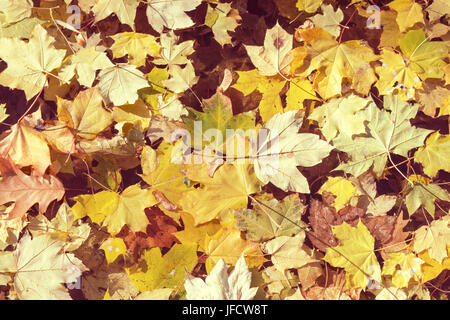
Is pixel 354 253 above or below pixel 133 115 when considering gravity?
below

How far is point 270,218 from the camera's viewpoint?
3.11 ft

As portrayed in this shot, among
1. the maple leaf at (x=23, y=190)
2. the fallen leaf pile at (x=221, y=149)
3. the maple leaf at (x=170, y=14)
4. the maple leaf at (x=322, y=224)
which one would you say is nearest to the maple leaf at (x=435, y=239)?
the fallen leaf pile at (x=221, y=149)

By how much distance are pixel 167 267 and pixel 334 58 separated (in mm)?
641

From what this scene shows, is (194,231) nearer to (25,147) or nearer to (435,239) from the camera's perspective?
(25,147)

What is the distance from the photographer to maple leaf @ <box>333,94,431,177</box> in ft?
3.17

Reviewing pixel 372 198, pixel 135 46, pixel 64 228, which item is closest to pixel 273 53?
pixel 135 46

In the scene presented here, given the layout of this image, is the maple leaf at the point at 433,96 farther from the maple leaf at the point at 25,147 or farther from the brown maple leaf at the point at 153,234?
the maple leaf at the point at 25,147

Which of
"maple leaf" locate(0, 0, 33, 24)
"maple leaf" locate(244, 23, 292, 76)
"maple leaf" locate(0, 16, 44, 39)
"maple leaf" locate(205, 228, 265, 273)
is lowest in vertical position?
"maple leaf" locate(205, 228, 265, 273)

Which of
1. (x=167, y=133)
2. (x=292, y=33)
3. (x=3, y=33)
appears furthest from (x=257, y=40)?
(x=3, y=33)

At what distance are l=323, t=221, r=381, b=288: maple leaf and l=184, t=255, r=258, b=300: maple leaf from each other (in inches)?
8.2

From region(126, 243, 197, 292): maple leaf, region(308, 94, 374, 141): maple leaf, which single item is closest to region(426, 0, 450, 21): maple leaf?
region(308, 94, 374, 141): maple leaf

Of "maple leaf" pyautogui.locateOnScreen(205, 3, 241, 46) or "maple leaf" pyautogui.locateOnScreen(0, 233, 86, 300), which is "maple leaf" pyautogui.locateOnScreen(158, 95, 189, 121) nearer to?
"maple leaf" pyautogui.locateOnScreen(205, 3, 241, 46)

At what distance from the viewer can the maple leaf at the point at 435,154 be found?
3.18ft

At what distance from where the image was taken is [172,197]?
3.13 ft
